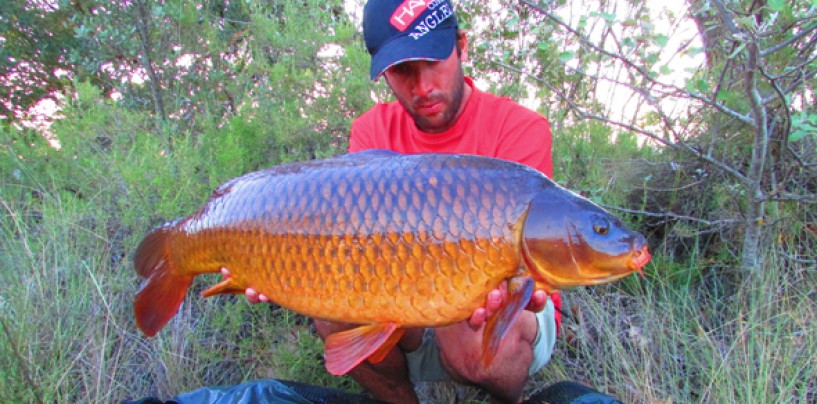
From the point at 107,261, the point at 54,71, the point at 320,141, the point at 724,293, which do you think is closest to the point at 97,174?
the point at 107,261

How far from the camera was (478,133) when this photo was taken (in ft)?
5.72

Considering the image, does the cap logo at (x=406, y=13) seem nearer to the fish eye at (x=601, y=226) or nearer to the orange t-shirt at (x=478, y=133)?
the orange t-shirt at (x=478, y=133)

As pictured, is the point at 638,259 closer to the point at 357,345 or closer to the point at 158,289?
the point at 357,345

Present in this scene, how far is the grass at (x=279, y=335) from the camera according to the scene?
1524mm

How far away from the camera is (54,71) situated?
5586mm

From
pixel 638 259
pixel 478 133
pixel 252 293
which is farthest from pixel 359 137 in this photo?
pixel 638 259

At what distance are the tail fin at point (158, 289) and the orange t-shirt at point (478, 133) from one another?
0.78 meters

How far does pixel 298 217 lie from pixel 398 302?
309 mm

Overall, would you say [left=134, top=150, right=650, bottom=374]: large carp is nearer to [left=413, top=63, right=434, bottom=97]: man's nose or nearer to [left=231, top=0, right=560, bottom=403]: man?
[left=231, top=0, right=560, bottom=403]: man

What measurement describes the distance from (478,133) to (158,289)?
1.10 m

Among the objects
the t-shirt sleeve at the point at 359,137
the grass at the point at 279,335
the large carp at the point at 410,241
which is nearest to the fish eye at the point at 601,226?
the large carp at the point at 410,241

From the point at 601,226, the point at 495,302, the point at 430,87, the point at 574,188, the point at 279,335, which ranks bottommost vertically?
the point at 279,335

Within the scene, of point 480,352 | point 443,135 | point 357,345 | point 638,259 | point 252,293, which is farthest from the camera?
point 443,135

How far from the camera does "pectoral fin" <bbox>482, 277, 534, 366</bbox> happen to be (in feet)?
3.40
